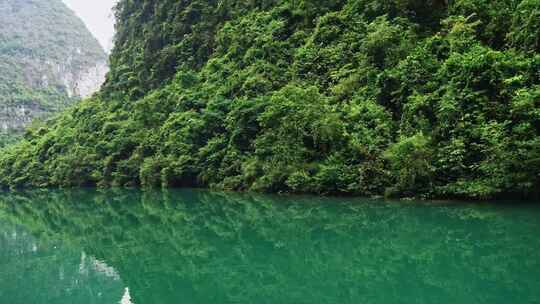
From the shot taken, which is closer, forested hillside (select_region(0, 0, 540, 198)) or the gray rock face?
forested hillside (select_region(0, 0, 540, 198))

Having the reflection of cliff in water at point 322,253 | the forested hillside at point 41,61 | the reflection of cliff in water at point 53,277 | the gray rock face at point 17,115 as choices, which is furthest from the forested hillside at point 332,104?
the gray rock face at point 17,115

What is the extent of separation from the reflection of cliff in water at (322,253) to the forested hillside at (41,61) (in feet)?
228

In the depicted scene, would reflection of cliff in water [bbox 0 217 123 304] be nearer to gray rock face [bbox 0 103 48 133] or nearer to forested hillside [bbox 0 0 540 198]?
forested hillside [bbox 0 0 540 198]

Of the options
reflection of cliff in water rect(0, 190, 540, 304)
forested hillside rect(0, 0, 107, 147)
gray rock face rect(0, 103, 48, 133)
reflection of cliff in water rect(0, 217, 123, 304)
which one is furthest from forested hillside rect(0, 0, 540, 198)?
gray rock face rect(0, 103, 48, 133)

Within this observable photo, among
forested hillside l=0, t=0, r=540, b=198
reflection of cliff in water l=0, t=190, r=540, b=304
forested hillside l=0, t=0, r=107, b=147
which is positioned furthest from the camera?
forested hillside l=0, t=0, r=107, b=147

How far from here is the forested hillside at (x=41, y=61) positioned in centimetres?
9001

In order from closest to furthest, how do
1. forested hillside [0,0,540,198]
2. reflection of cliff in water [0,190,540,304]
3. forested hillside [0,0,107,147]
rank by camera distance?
1. reflection of cliff in water [0,190,540,304]
2. forested hillside [0,0,540,198]
3. forested hillside [0,0,107,147]

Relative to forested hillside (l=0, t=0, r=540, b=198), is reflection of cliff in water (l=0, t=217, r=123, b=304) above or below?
below

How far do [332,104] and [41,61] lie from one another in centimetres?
11143

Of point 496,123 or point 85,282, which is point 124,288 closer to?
point 85,282

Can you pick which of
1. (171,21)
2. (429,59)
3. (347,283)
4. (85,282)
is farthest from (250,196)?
(171,21)

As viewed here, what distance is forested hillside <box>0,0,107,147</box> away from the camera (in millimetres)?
90013

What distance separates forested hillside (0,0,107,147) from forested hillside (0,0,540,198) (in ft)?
157

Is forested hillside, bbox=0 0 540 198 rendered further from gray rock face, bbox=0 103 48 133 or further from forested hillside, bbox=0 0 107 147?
gray rock face, bbox=0 103 48 133
